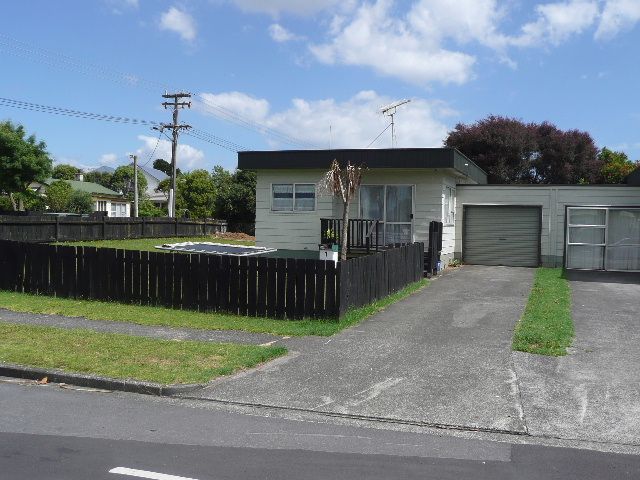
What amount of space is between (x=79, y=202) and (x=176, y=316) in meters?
47.5

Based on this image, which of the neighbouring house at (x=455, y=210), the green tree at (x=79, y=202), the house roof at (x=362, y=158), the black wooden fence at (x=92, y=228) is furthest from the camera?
the green tree at (x=79, y=202)

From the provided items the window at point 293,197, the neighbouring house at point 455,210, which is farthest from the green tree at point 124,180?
the neighbouring house at point 455,210

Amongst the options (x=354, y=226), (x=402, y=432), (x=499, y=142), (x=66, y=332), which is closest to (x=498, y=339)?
(x=402, y=432)

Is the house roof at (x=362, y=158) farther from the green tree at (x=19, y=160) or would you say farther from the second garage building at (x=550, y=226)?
the green tree at (x=19, y=160)

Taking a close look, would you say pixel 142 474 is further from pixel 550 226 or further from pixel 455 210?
pixel 550 226

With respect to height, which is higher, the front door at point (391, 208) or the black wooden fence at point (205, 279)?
the front door at point (391, 208)

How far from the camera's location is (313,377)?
801 cm

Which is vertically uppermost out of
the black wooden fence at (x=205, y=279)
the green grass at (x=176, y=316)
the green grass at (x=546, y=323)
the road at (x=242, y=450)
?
the black wooden fence at (x=205, y=279)

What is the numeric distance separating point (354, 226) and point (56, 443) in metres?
16.0

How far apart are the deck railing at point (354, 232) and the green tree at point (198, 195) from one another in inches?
1437

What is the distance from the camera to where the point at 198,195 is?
57.3 meters

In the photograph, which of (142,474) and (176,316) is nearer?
(142,474)

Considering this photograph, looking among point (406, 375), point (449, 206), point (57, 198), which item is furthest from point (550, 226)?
point (57, 198)

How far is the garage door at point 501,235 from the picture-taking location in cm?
2297
